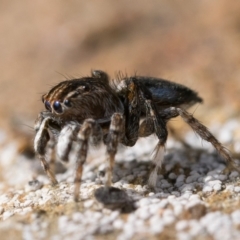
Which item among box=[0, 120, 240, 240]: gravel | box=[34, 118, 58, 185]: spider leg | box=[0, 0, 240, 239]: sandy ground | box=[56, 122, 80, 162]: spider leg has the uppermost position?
box=[0, 0, 240, 239]: sandy ground

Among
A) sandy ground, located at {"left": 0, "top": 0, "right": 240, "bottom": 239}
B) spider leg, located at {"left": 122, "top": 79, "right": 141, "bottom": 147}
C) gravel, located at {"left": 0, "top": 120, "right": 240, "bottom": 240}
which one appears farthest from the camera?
sandy ground, located at {"left": 0, "top": 0, "right": 240, "bottom": 239}

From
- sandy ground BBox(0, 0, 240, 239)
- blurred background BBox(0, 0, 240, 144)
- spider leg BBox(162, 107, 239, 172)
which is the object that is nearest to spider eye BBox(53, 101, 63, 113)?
spider leg BBox(162, 107, 239, 172)

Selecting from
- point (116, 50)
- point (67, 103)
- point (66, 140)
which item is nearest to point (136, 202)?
point (66, 140)

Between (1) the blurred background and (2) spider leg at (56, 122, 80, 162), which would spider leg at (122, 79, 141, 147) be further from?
(1) the blurred background

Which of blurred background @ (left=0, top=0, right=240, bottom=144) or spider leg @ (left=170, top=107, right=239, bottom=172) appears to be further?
blurred background @ (left=0, top=0, right=240, bottom=144)

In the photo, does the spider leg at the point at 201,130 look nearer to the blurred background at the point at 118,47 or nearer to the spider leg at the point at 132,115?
the spider leg at the point at 132,115

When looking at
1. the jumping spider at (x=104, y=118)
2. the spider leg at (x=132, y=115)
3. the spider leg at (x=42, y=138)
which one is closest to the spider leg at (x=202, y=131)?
the jumping spider at (x=104, y=118)

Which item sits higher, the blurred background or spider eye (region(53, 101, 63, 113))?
the blurred background

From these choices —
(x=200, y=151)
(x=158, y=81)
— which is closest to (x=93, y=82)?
(x=158, y=81)

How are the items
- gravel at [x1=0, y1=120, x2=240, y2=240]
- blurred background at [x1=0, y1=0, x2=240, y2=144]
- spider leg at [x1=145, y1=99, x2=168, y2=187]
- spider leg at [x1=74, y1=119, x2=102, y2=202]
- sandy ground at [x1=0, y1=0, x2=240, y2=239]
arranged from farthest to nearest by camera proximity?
blurred background at [x1=0, y1=0, x2=240, y2=144], sandy ground at [x1=0, y1=0, x2=240, y2=239], spider leg at [x1=145, y1=99, x2=168, y2=187], spider leg at [x1=74, y1=119, x2=102, y2=202], gravel at [x1=0, y1=120, x2=240, y2=240]
